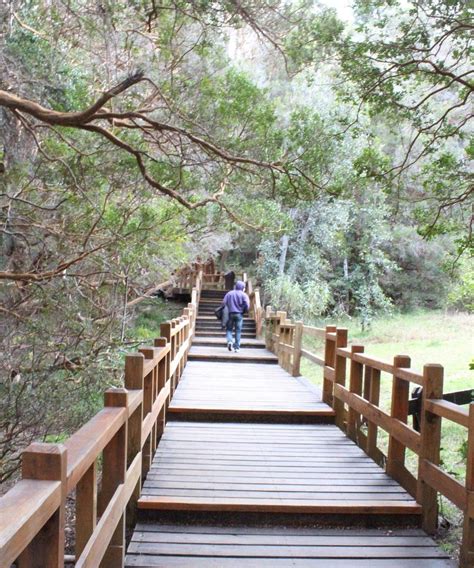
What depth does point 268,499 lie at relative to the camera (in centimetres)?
393

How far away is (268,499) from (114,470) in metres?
1.49

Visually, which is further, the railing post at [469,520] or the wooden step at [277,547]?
the wooden step at [277,547]

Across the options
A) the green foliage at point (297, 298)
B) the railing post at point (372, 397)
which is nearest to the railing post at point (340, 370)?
the railing post at point (372, 397)

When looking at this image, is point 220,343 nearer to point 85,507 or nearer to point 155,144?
point 155,144

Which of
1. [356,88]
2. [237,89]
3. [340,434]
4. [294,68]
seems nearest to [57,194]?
[237,89]

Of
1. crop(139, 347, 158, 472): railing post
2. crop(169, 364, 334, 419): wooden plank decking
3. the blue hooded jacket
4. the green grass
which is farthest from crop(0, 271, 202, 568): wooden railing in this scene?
the blue hooded jacket

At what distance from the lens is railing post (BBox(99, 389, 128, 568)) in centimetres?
277

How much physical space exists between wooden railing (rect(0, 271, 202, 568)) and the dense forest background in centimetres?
299

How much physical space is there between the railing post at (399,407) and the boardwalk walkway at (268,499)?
134 millimetres

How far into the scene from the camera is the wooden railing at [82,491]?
52.5 inches

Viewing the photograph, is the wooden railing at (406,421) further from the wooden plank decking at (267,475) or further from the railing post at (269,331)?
the railing post at (269,331)

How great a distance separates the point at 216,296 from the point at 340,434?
Result: 17.1 meters

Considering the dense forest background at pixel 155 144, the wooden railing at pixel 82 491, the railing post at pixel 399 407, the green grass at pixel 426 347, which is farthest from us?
the green grass at pixel 426 347

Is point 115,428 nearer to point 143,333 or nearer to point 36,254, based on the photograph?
point 36,254
